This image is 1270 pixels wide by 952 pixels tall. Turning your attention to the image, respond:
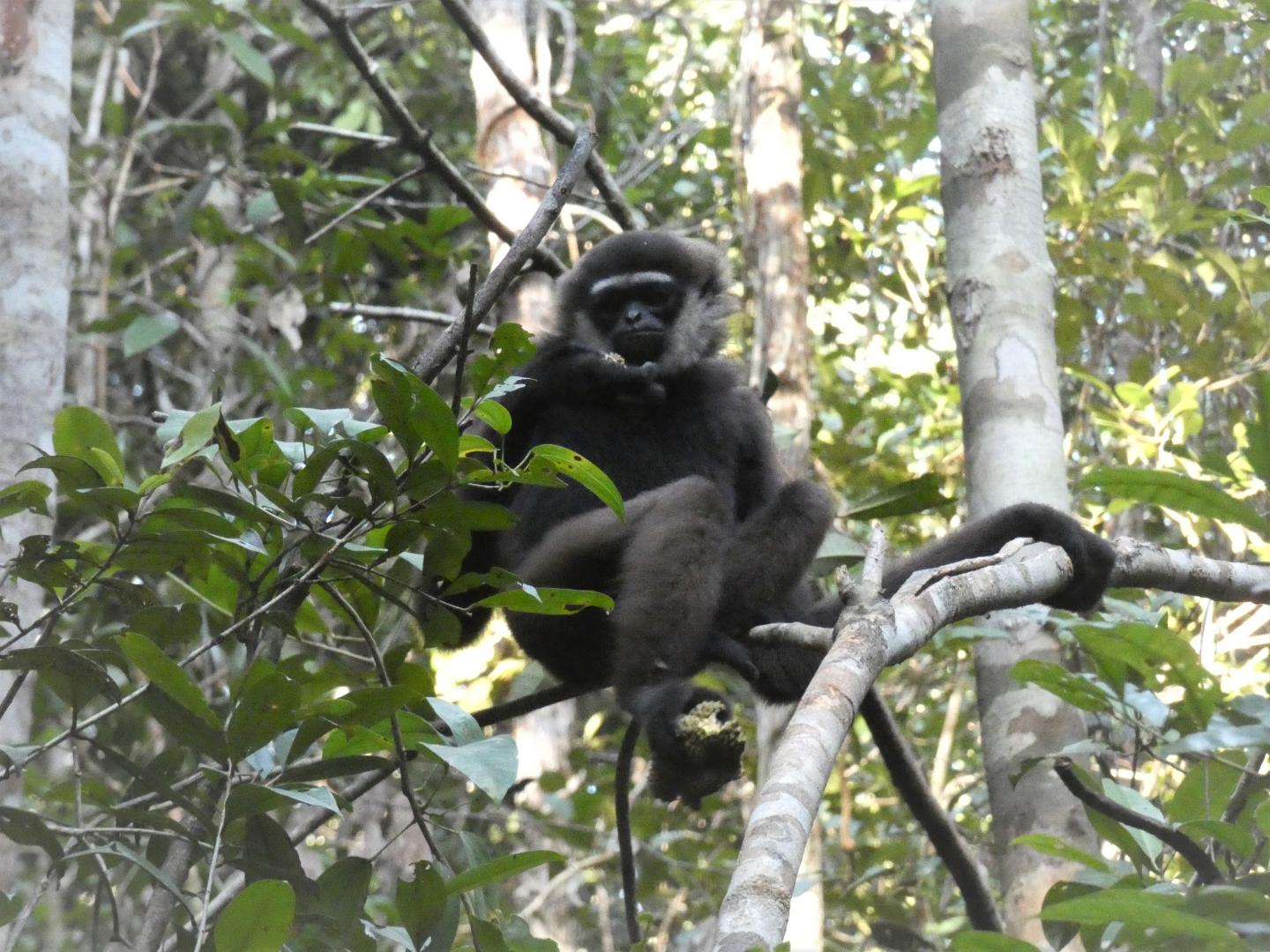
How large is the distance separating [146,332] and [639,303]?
5.86ft

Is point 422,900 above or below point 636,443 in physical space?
below

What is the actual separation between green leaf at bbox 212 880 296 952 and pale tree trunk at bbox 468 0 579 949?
11.0 feet

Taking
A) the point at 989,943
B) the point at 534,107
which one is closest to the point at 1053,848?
the point at 989,943

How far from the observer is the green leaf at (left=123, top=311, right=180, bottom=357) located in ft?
14.9

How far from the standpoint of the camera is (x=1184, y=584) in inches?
117

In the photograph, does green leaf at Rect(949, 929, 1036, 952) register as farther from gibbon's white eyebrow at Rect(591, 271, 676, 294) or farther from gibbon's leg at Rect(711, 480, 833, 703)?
gibbon's white eyebrow at Rect(591, 271, 676, 294)

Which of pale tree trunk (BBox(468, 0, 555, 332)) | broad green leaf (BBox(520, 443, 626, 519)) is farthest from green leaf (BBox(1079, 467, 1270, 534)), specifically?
pale tree trunk (BBox(468, 0, 555, 332))

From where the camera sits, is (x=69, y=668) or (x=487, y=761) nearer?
(x=487, y=761)

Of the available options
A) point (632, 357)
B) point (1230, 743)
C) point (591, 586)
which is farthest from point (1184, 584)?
point (632, 357)

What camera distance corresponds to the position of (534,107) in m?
3.93

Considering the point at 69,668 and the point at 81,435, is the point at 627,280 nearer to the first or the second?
the point at 81,435

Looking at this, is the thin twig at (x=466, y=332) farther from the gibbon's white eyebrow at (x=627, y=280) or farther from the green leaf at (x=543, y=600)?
the gibbon's white eyebrow at (x=627, y=280)

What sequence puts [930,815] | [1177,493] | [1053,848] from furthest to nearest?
[930,815] → [1177,493] → [1053,848]

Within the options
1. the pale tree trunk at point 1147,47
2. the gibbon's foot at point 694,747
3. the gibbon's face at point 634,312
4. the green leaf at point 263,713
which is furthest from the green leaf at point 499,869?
the pale tree trunk at point 1147,47
